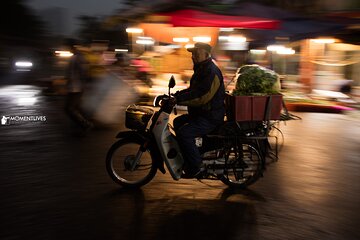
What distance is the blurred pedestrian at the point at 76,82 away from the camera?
8.77m

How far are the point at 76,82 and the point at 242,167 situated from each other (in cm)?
480

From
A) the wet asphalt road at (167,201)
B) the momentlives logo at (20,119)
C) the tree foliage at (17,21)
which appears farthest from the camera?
the tree foliage at (17,21)

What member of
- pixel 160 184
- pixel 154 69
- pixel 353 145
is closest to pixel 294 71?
pixel 154 69

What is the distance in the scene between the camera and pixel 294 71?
16.9 metres

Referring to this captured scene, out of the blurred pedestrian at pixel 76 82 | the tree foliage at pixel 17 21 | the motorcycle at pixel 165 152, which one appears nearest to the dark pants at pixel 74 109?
the blurred pedestrian at pixel 76 82

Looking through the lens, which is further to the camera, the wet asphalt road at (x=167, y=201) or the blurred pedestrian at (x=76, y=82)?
the blurred pedestrian at (x=76, y=82)

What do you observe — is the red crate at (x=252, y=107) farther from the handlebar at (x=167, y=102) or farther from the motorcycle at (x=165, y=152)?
the handlebar at (x=167, y=102)

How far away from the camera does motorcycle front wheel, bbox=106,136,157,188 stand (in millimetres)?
5285

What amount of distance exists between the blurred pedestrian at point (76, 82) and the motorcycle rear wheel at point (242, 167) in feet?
14.7

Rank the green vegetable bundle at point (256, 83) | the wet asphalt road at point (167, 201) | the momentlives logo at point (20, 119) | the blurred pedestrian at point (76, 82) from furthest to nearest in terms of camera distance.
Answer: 1. the momentlives logo at point (20, 119)
2. the blurred pedestrian at point (76, 82)
3. the green vegetable bundle at point (256, 83)
4. the wet asphalt road at point (167, 201)

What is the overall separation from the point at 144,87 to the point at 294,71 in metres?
6.64

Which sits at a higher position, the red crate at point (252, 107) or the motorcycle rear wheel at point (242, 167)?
the red crate at point (252, 107)

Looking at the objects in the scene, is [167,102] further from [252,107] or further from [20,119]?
[20,119]

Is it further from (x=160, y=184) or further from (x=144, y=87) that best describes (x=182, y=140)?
(x=144, y=87)
